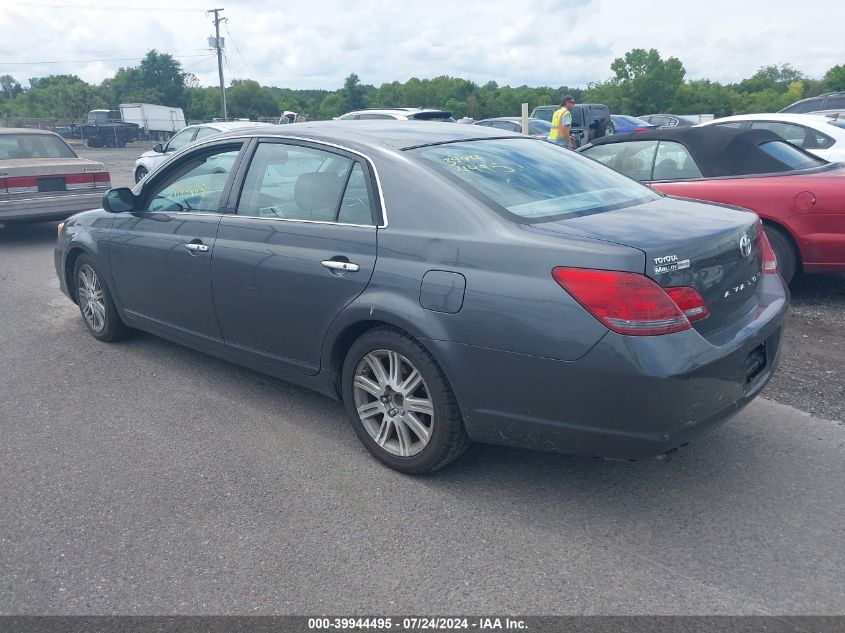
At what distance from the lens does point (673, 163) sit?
6930mm

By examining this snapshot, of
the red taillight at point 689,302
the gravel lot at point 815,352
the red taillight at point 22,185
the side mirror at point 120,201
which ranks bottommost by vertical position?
the gravel lot at point 815,352

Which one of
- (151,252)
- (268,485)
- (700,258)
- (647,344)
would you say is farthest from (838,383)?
(151,252)

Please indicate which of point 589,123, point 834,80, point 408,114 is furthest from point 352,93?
point 408,114

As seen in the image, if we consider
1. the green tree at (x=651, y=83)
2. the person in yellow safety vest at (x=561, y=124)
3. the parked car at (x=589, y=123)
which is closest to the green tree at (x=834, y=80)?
the green tree at (x=651, y=83)

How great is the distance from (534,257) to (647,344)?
1.84 feet

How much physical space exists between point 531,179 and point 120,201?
2872mm

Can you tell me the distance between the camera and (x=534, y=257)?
3.06 m

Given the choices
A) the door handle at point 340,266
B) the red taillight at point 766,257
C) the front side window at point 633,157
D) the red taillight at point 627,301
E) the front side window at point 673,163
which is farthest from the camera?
the front side window at point 633,157

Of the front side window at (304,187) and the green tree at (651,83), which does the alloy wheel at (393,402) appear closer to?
the front side window at (304,187)

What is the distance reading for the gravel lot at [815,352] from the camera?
14.4ft

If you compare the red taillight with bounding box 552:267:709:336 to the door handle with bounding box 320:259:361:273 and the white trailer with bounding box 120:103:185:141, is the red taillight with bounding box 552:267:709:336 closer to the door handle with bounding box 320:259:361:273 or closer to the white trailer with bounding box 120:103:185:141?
the door handle with bounding box 320:259:361:273

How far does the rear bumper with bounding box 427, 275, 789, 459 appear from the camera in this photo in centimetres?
286

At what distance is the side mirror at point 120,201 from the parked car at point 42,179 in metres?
5.59

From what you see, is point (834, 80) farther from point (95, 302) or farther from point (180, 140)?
point (95, 302)
